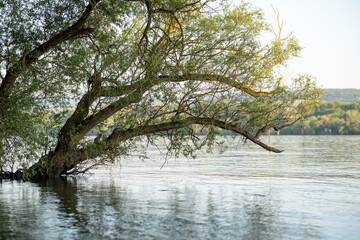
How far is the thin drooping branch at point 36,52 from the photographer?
1830 cm

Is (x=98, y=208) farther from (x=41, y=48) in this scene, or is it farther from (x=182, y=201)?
(x=41, y=48)

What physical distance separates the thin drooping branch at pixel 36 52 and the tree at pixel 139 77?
4 cm

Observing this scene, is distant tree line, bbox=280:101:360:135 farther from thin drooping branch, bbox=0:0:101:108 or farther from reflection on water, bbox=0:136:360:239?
thin drooping branch, bbox=0:0:101:108

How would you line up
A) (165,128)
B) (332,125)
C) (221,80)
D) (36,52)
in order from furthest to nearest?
1. (332,125)
2. (165,128)
3. (221,80)
4. (36,52)

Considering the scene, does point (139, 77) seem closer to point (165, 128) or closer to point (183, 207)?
point (165, 128)

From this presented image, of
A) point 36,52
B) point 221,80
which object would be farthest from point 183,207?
point 36,52

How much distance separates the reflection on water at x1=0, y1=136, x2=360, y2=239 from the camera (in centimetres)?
1314

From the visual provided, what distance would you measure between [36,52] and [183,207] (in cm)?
755

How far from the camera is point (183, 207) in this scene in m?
17.1

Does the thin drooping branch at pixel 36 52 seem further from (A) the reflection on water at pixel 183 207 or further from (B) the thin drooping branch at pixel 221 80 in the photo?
(A) the reflection on water at pixel 183 207

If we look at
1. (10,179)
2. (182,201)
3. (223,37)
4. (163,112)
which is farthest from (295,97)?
(10,179)

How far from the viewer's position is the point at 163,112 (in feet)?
72.4

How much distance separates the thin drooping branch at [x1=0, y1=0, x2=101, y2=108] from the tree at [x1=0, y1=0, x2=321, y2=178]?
37mm

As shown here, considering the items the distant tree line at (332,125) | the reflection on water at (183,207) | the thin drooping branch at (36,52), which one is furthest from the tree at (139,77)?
the distant tree line at (332,125)
